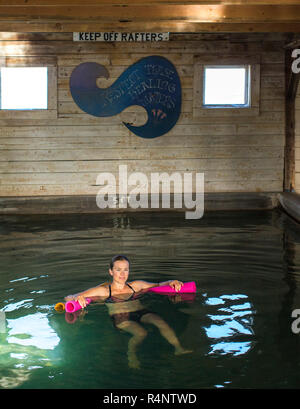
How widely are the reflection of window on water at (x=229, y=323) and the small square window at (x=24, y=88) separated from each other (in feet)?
20.9

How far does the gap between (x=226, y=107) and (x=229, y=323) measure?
6.54 meters

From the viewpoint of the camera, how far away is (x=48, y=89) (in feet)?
31.8

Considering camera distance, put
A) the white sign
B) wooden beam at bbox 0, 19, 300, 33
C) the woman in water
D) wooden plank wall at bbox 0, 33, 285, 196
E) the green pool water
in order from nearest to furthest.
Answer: the green pool water → the woman in water → wooden beam at bbox 0, 19, 300, 33 → the white sign → wooden plank wall at bbox 0, 33, 285, 196

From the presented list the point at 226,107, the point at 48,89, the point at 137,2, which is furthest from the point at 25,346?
the point at 226,107

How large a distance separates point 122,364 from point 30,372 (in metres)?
0.58

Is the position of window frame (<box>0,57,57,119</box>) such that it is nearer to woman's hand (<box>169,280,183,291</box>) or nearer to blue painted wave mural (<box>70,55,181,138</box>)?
blue painted wave mural (<box>70,55,181,138</box>)

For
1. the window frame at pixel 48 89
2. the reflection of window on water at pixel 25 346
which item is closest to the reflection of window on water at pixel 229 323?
the reflection of window on water at pixel 25 346

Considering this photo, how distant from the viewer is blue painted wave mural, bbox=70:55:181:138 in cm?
976

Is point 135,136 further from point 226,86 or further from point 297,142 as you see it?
point 297,142

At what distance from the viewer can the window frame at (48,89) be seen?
9578 millimetres

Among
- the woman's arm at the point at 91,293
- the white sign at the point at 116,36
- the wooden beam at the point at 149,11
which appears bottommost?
the woman's arm at the point at 91,293

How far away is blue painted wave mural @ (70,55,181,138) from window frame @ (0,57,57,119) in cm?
36

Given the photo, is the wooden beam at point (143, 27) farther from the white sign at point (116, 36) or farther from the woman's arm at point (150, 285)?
the woman's arm at point (150, 285)

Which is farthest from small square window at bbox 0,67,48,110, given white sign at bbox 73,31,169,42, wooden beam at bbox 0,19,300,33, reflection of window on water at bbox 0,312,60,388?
reflection of window on water at bbox 0,312,60,388
